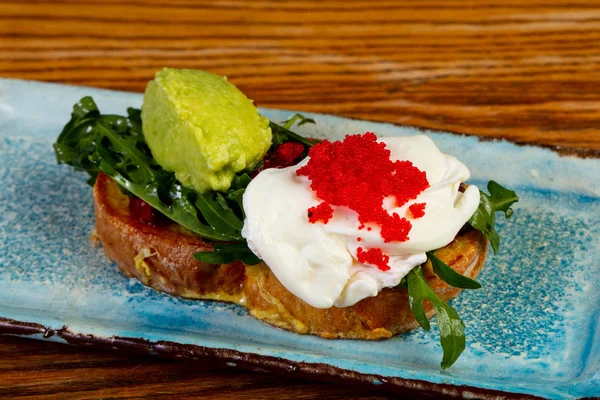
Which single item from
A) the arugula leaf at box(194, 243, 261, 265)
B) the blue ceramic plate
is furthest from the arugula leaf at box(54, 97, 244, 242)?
the blue ceramic plate

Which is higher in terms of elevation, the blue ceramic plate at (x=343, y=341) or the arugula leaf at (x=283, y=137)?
the arugula leaf at (x=283, y=137)

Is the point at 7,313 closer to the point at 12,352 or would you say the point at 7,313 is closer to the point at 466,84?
the point at 12,352

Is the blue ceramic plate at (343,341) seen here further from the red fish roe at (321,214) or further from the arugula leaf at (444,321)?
the red fish roe at (321,214)

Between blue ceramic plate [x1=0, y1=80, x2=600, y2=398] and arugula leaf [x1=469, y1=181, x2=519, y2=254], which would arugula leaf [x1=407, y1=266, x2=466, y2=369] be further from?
arugula leaf [x1=469, y1=181, x2=519, y2=254]

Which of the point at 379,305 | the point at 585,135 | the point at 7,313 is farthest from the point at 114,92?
the point at 585,135

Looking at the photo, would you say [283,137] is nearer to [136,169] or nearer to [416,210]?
[136,169]

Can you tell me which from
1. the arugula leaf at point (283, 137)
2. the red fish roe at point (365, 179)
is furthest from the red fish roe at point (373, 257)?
the arugula leaf at point (283, 137)
